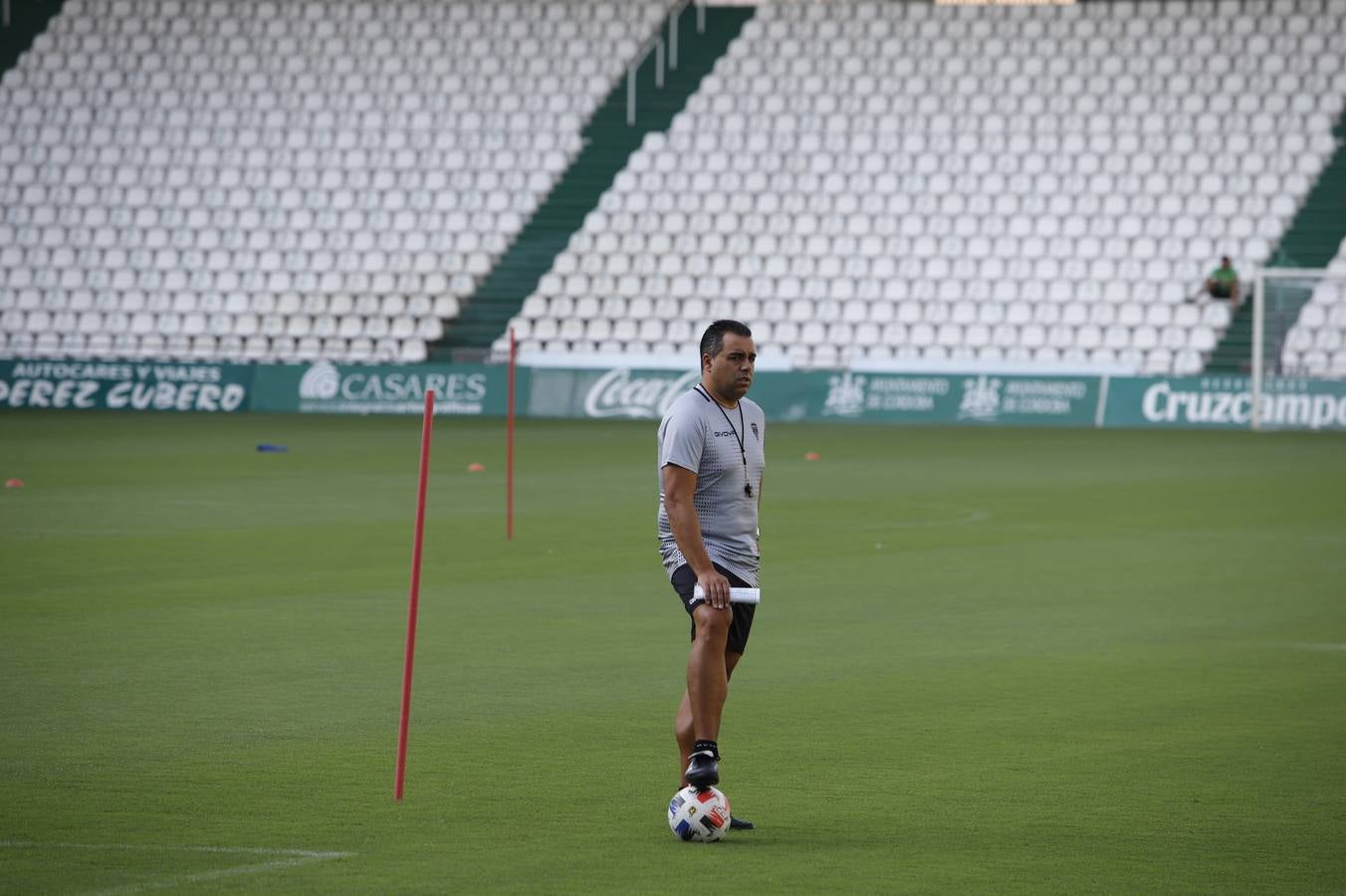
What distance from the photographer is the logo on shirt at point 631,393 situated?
130 ft

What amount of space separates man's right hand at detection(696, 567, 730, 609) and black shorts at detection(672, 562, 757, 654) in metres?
0.13

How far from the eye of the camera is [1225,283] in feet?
131

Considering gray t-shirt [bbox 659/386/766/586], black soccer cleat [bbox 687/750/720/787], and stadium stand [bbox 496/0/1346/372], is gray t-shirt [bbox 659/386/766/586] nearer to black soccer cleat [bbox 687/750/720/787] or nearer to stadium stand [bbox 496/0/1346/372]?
black soccer cleat [bbox 687/750/720/787]

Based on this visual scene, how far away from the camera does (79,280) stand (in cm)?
4691

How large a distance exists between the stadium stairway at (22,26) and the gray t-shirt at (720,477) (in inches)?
1820

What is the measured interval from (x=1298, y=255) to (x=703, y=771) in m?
37.0

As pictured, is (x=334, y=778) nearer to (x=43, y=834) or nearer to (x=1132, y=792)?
(x=43, y=834)

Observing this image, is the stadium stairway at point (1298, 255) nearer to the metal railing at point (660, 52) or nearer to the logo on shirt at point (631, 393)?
the logo on shirt at point (631, 393)

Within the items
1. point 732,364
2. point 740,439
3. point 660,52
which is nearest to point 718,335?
point 732,364

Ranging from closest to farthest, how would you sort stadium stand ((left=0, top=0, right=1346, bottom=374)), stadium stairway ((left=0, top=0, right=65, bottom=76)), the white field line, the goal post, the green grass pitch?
the white field line → the green grass pitch → the goal post → stadium stand ((left=0, top=0, right=1346, bottom=374)) → stadium stairway ((left=0, top=0, right=65, bottom=76))

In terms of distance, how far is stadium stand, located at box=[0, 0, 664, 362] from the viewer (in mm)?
45688

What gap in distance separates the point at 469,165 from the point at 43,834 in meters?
40.6

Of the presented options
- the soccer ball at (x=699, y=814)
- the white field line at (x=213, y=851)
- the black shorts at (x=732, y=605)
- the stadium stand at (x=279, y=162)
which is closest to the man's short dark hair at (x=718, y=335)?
the black shorts at (x=732, y=605)

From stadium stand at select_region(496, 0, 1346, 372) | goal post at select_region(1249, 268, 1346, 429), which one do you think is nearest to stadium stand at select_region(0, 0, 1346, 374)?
stadium stand at select_region(496, 0, 1346, 372)
